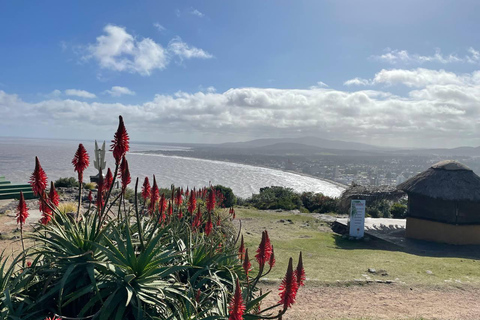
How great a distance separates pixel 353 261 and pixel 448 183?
6534mm

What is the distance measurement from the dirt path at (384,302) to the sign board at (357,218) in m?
5.17

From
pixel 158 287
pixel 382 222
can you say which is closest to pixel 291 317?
pixel 158 287

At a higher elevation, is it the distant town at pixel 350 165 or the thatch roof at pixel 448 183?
the thatch roof at pixel 448 183

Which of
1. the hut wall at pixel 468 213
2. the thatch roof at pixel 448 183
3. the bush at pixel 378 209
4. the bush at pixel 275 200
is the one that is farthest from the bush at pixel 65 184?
the hut wall at pixel 468 213

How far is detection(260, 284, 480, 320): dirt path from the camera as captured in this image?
573cm

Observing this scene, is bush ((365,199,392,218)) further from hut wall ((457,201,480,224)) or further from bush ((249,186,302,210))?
hut wall ((457,201,480,224))

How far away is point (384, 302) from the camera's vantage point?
6.34m

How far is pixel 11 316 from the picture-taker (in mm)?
2719

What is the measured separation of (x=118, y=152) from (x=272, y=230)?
11314 mm

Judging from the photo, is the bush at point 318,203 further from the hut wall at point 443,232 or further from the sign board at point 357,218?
the sign board at point 357,218

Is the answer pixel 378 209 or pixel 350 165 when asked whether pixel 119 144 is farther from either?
pixel 350 165

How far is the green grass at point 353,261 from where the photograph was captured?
25.6ft

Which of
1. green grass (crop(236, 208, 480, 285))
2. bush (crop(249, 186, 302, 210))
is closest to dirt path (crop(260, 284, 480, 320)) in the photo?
green grass (crop(236, 208, 480, 285))

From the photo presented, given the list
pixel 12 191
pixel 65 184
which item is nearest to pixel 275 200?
pixel 65 184
